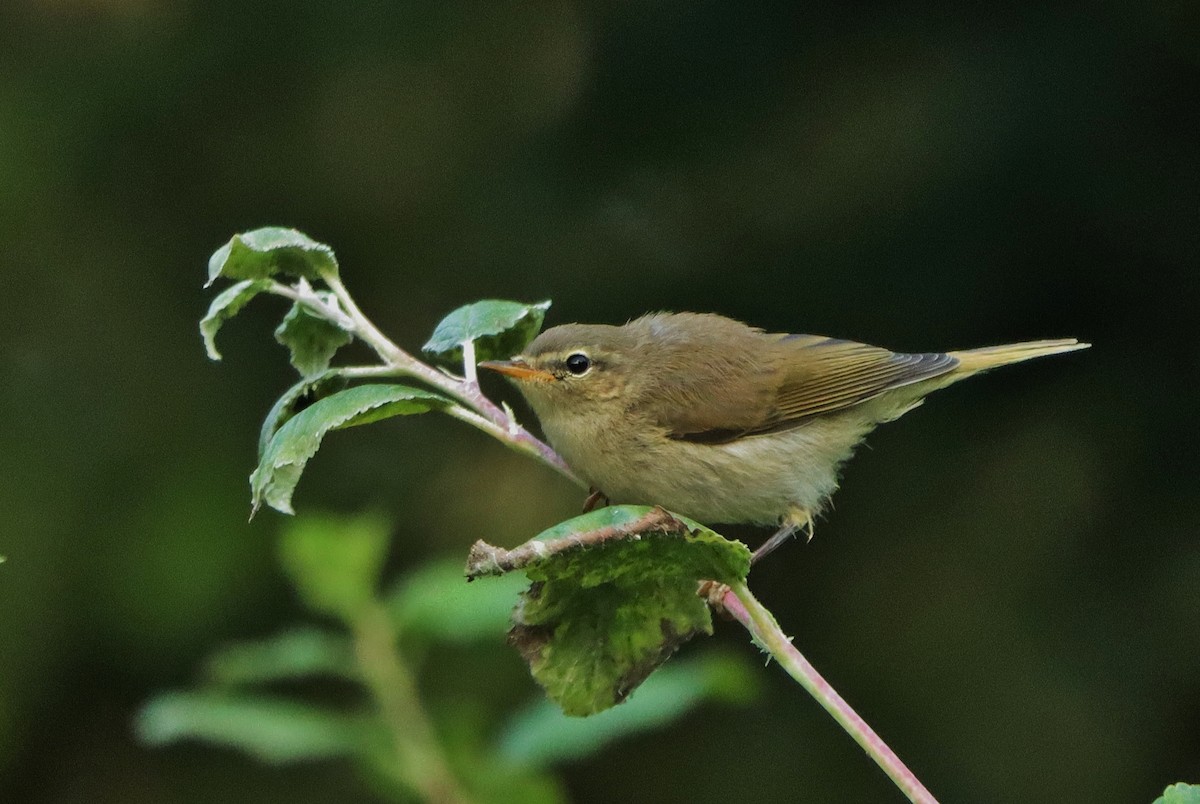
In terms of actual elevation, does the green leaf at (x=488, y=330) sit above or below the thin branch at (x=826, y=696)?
above

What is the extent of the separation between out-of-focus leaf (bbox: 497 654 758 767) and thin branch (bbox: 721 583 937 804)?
3.66 feet

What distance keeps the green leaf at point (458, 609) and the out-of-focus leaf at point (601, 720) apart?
0.21 m

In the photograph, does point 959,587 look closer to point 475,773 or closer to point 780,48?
point 780,48

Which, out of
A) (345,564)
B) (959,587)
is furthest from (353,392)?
(959,587)

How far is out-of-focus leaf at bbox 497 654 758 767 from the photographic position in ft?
8.80

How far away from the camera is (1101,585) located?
436cm

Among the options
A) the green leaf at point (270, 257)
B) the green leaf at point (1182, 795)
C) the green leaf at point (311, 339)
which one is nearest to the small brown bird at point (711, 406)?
the green leaf at point (311, 339)

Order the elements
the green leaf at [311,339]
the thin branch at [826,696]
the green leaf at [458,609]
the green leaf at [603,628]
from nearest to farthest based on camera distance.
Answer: the thin branch at [826,696], the green leaf at [603,628], the green leaf at [311,339], the green leaf at [458,609]

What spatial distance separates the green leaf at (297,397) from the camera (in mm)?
1799

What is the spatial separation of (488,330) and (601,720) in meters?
1.10

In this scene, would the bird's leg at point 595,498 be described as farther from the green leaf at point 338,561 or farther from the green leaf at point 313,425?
the green leaf at point 313,425

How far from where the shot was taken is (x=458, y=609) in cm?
276

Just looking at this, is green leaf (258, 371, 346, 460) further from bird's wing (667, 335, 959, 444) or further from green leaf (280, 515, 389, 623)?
bird's wing (667, 335, 959, 444)

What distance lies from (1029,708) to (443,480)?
2.21 meters
